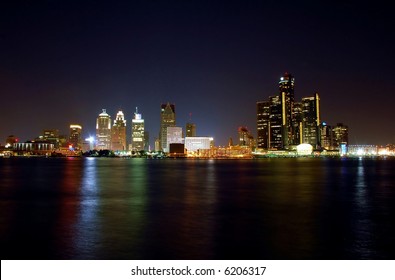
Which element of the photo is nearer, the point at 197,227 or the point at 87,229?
the point at 87,229

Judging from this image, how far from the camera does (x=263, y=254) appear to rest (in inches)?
672

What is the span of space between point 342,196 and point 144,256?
28569 millimetres

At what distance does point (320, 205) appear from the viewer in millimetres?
33250

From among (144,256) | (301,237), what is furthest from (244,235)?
(144,256)

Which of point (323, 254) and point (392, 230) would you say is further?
point (392, 230)

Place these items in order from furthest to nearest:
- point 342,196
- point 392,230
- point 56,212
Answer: point 342,196
point 56,212
point 392,230

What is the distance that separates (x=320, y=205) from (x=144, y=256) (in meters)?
20.4

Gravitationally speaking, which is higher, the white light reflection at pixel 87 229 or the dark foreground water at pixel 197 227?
the white light reflection at pixel 87 229

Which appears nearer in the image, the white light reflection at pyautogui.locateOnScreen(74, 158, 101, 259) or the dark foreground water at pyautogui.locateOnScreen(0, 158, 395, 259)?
the dark foreground water at pyautogui.locateOnScreen(0, 158, 395, 259)

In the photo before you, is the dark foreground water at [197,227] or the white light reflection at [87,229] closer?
the dark foreground water at [197,227]

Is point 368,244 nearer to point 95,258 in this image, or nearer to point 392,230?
point 392,230

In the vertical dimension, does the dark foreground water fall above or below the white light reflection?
below

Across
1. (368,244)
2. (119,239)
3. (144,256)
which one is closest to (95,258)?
(144,256)

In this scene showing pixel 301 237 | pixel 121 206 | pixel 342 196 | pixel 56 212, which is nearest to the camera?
pixel 301 237
